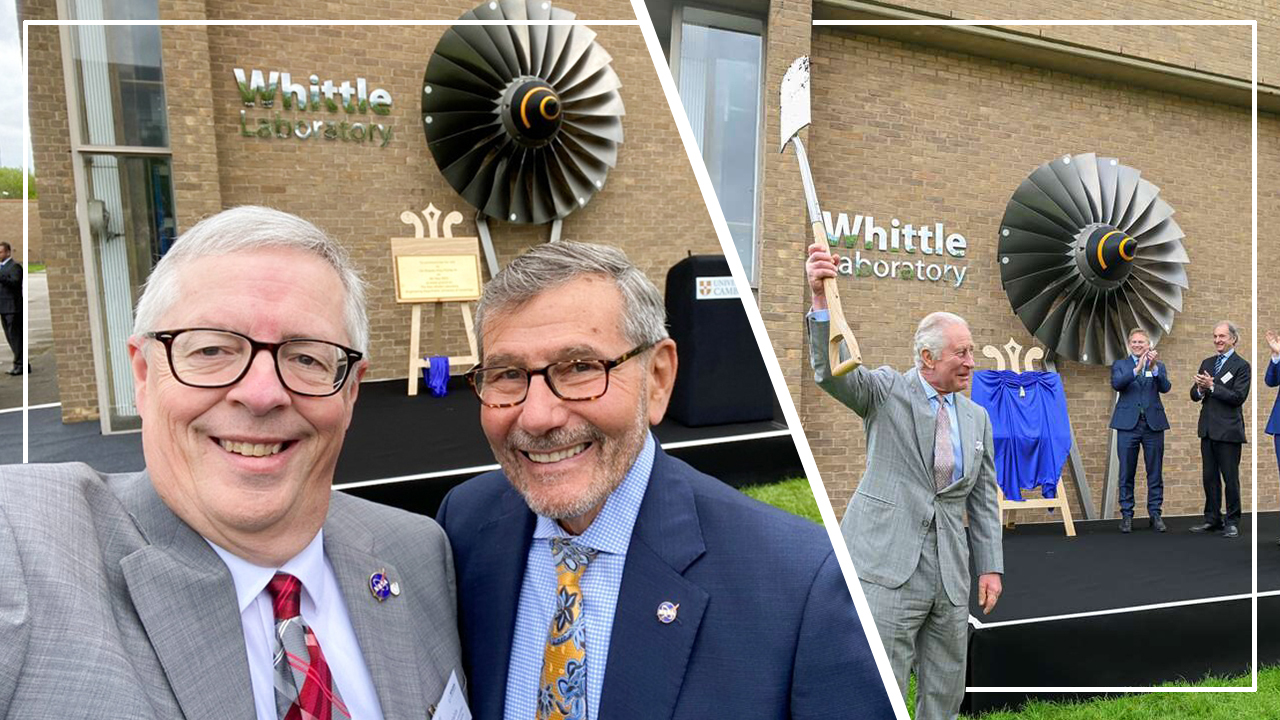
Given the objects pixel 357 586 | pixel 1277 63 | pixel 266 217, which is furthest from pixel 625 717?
pixel 1277 63

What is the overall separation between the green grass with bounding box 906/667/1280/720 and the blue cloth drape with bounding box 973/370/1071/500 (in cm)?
104

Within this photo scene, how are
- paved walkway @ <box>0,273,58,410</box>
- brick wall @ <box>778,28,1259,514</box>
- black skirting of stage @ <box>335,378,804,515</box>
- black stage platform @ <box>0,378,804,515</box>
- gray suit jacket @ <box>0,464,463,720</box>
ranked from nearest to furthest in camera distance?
gray suit jacket @ <box>0,464,463,720</box> < black stage platform @ <box>0,378,804,515</box> < paved walkway @ <box>0,273,58,410</box> < black skirting of stage @ <box>335,378,804,515</box> < brick wall @ <box>778,28,1259,514</box>

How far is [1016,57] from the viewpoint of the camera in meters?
4.17

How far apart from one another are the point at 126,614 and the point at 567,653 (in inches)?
18.7

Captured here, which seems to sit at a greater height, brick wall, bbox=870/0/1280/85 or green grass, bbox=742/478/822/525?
brick wall, bbox=870/0/1280/85

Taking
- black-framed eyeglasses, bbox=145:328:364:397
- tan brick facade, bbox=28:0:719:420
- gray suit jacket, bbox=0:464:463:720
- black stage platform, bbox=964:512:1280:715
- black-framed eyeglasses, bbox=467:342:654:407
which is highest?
tan brick facade, bbox=28:0:719:420

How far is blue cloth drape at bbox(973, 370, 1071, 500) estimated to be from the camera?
4.03m

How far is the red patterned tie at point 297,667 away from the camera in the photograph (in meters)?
0.85

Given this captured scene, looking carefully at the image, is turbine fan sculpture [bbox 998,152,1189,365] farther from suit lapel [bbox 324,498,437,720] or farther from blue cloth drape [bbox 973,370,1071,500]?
suit lapel [bbox 324,498,437,720]

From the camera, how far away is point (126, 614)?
749 millimetres

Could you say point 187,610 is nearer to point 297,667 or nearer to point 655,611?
point 297,667

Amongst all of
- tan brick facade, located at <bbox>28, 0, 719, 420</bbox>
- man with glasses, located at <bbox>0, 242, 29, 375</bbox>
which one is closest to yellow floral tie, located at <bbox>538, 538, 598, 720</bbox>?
tan brick facade, located at <bbox>28, 0, 719, 420</bbox>

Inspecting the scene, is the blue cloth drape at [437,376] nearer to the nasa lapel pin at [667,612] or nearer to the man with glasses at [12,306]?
the man with glasses at [12,306]

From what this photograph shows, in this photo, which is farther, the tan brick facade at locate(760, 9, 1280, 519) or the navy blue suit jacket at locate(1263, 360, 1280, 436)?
the navy blue suit jacket at locate(1263, 360, 1280, 436)
